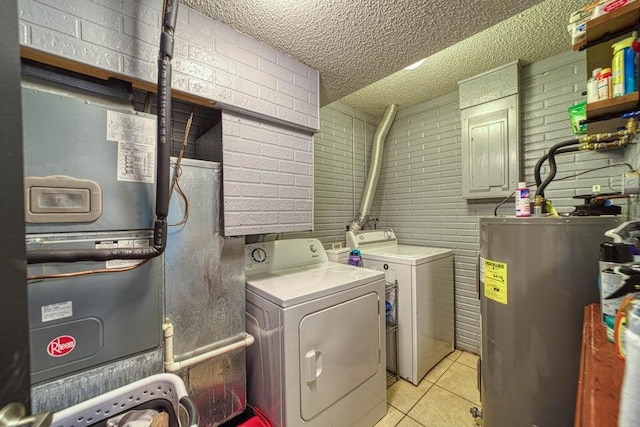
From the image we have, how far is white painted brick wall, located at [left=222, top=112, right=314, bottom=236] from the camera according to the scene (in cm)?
134

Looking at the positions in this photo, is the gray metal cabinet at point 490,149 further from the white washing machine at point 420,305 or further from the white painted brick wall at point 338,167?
the white painted brick wall at point 338,167

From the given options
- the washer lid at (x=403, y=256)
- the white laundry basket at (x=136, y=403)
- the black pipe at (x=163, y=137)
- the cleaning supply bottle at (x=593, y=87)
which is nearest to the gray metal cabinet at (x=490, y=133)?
the washer lid at (x=403, y=256)

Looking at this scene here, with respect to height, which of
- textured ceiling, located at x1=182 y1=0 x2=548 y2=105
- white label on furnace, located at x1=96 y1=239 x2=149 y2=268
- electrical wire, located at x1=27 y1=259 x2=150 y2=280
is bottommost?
electrical wire, located at x1=27 y1=259 x2=150 y2=280

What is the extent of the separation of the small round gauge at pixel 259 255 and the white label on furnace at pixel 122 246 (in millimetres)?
766

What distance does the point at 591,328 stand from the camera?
2.45 feet

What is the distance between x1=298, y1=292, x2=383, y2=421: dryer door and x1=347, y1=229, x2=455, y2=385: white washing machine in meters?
0.51

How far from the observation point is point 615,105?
38.6 inches

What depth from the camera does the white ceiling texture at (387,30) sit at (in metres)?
1.17

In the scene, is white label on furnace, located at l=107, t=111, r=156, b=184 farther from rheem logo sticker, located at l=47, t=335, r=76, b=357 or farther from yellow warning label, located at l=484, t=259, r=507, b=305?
yellow warning label, located at l=484, t=259, r=507, b=305

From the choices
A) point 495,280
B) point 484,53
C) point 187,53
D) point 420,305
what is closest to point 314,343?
point 495,280

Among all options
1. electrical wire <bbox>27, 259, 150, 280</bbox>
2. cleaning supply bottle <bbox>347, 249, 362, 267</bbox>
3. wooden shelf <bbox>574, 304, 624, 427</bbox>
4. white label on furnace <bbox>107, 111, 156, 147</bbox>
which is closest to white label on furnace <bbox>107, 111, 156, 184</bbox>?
white label on furnace <bbox>107, 111, 156, 147</bbox>

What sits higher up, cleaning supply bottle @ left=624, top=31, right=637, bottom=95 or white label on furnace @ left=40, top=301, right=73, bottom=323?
cleaning supply bottle @ left=624, top=31, right=637, bottom=95

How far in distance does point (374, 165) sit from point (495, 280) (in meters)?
2.07

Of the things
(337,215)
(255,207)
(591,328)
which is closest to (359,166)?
(337,215)
